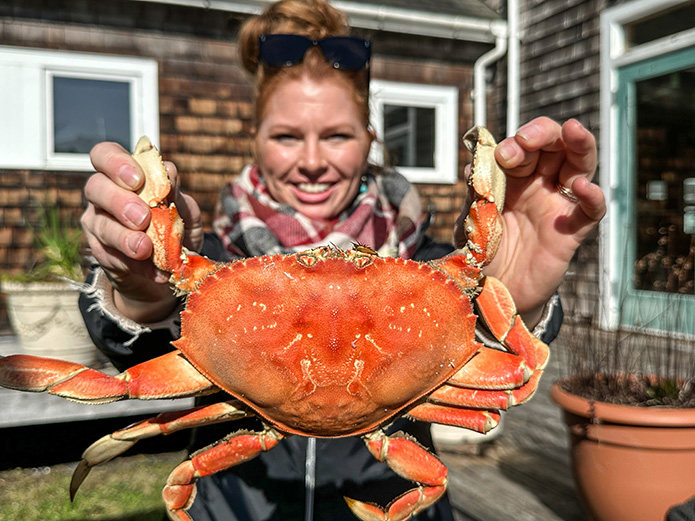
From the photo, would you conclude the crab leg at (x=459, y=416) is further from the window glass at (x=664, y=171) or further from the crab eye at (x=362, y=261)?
the window glass at (x=664, y=171)

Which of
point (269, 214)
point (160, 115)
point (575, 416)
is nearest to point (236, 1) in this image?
point (160, 115)

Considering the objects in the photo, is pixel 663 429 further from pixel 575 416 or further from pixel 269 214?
pixel 269 214

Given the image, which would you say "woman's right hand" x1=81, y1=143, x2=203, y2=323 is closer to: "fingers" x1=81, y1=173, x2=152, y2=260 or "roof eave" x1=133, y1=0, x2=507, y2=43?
"fingers" x1=81, y1=173, x2=152, y2=260

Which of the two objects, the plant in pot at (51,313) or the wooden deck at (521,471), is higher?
the plant in pot at (51,313)

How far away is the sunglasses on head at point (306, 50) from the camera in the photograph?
1.94 metres

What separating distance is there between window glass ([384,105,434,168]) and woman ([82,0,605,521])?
5.02 m

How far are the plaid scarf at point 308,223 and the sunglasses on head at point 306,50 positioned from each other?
48cm

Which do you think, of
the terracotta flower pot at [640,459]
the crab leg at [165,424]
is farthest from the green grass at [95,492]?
the terracotta flower pot at [640,459]

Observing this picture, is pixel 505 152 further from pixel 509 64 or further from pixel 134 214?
pixel 509 64

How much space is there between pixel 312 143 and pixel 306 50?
32 centimetres

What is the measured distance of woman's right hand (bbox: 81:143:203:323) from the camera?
1260 mm

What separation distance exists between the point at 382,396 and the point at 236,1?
18.1 feet

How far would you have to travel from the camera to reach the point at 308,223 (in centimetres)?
206

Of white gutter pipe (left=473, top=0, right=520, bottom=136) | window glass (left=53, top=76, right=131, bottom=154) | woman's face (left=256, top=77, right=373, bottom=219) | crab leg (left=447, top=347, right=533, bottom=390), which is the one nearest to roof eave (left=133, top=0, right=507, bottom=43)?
white gutter pipe (left=473, top=0, right=520, bottom=136)
